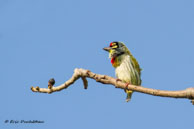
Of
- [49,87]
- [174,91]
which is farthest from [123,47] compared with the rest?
[174,91]

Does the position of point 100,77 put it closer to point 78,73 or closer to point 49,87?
point 78,73

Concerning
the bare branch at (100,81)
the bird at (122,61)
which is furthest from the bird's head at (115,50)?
the bare branch at (100,81)

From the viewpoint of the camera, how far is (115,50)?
665cm

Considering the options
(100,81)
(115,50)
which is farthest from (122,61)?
(100,81)

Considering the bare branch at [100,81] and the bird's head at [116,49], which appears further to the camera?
the bird's head at [116,49]

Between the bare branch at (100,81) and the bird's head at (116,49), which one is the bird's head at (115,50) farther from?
the bare branch at (100,81)

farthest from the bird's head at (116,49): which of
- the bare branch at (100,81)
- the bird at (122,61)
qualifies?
the bare branch at (100,81)

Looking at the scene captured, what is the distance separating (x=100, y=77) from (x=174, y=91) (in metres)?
1.14

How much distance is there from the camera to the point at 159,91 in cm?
373

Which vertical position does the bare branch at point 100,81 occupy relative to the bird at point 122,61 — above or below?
below

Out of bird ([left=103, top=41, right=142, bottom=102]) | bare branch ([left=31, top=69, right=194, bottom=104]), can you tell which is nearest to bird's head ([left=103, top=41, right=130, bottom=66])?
bird ([left=103, top=41, right=142, bottom=102])

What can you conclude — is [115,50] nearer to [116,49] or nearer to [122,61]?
[116,49]

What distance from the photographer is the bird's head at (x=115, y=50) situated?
6.62 m

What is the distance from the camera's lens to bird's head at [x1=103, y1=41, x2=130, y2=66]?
6623mm
